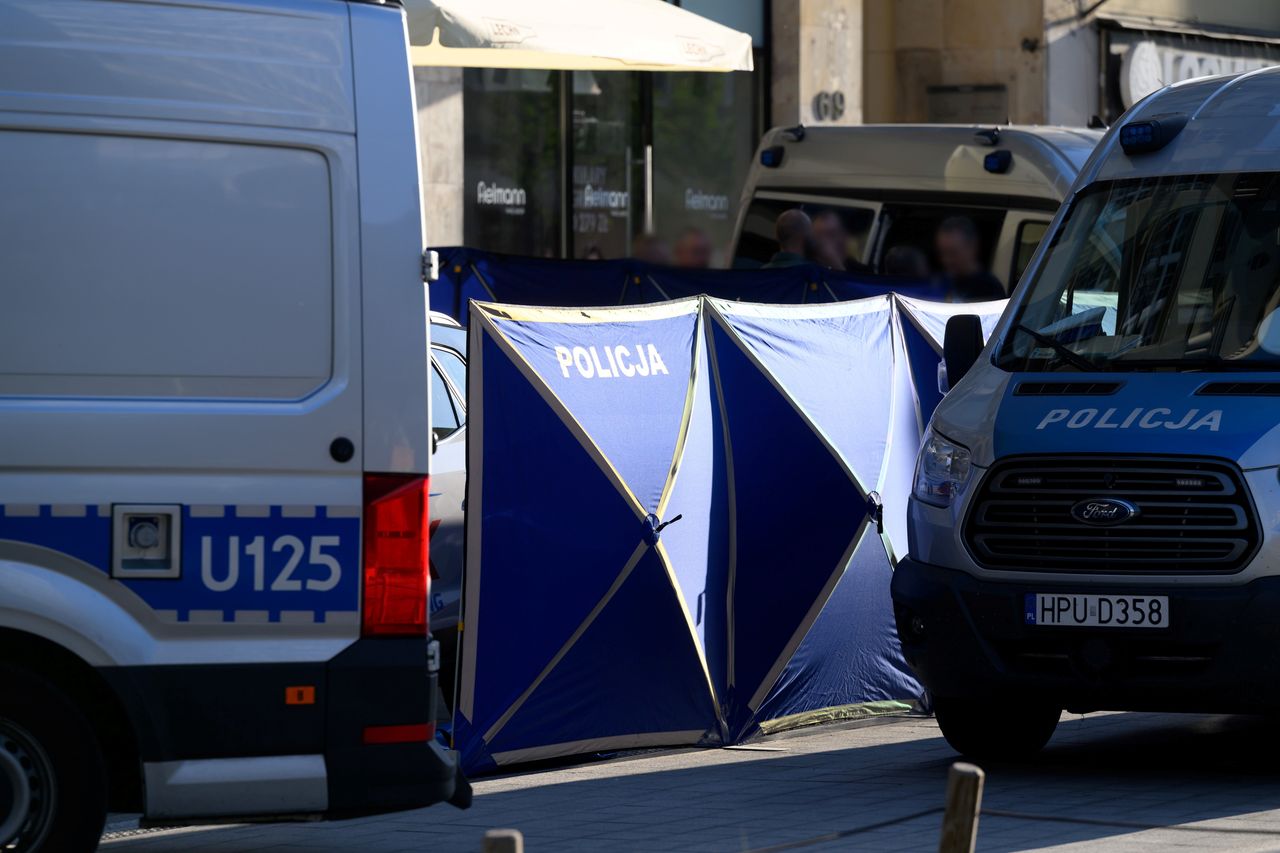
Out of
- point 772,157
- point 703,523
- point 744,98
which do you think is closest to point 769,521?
point 703,523

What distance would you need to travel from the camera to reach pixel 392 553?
5.56m

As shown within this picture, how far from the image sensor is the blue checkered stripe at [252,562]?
5453 millimetres

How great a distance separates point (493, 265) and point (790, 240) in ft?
6.48

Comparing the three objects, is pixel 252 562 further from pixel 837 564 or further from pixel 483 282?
pixel 483 282

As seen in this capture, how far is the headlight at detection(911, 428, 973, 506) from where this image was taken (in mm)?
7672

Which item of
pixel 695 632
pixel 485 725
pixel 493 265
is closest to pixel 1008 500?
pixel 695 632

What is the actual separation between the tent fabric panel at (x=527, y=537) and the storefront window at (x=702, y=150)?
11.0 metres

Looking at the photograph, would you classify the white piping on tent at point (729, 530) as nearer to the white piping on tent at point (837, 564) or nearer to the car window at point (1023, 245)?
the white piping on tent at point (837, 564)

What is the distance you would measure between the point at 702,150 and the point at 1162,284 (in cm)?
1189

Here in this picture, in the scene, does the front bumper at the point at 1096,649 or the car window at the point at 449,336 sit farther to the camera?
the car window at the point at 449,336

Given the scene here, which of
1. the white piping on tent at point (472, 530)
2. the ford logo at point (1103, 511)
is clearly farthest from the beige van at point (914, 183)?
the white piping on tent at point (472, 530)

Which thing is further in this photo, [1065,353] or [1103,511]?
[1065,353]

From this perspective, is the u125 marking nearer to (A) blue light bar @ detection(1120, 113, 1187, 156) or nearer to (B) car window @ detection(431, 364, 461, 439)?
(B) car window @ detection(431, 364, 461, 439)

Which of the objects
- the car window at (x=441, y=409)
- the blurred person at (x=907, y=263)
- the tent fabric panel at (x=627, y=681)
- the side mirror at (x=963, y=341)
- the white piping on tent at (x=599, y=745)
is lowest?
the white piping on tent at (x=599, y=745)
